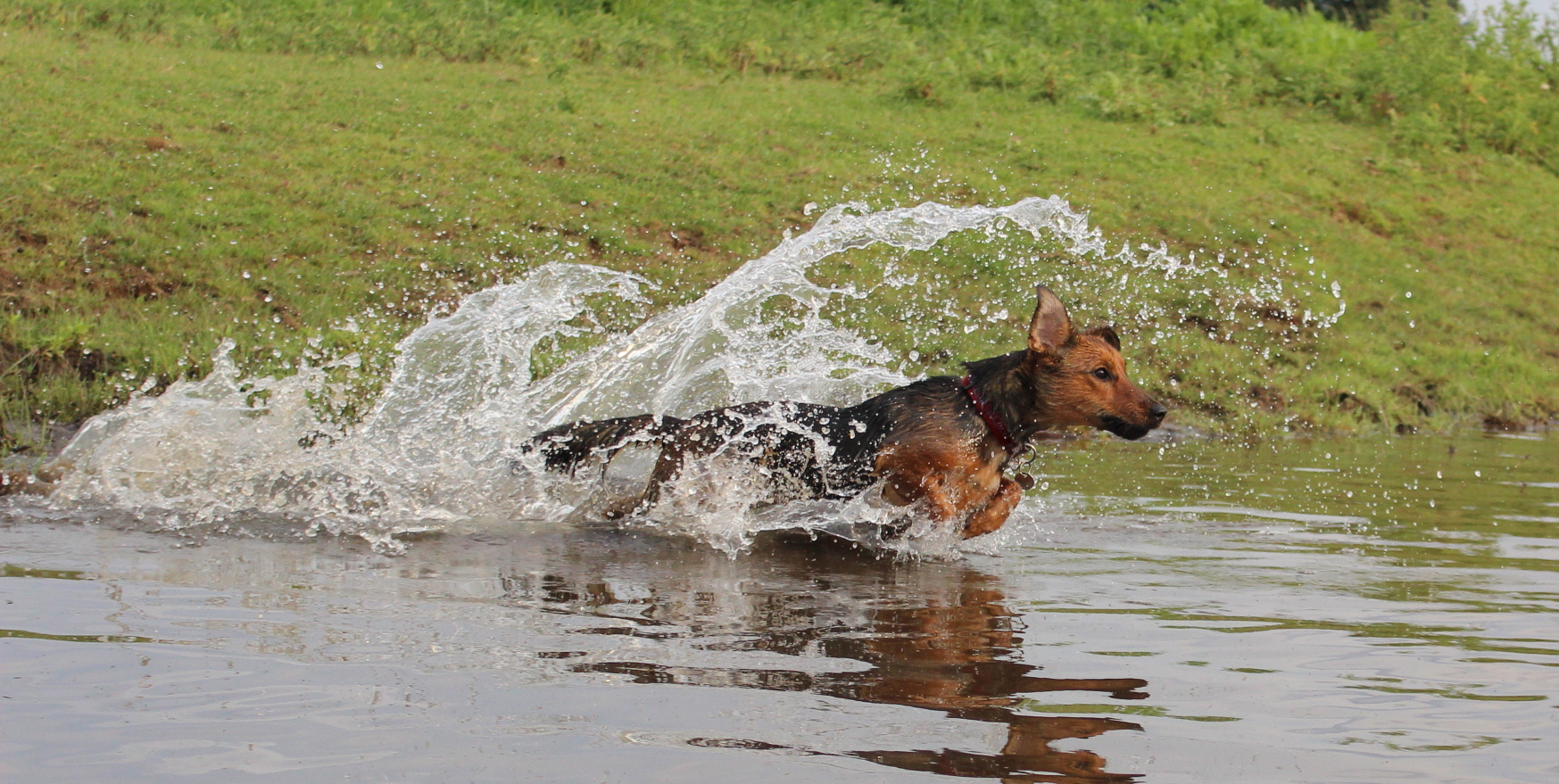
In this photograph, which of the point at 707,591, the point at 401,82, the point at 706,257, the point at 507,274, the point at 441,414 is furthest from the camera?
the point at 401,82

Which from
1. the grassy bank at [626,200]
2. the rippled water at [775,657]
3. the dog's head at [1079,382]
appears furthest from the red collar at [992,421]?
the grassy bank at [626,200]

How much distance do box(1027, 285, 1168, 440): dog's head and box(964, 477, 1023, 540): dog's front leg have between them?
1.39 ft

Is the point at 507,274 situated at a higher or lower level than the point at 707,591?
higher

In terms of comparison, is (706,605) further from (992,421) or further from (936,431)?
(992,421)

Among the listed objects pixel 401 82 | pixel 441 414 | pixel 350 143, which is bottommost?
pixel 441 414

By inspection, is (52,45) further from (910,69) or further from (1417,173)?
(1417,173)

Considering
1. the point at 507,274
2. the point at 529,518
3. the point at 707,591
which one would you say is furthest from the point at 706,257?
the point at 707,591

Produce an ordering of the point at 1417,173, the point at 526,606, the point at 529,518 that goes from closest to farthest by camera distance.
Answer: the point at 526,606
the point at 529,518
the point at 1417,173

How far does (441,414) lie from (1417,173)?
1509 cm

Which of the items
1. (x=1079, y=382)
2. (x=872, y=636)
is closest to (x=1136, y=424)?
(x=1079, y=382)

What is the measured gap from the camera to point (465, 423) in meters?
7.93

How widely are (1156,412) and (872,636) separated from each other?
238 centimetres

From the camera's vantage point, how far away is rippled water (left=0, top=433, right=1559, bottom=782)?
3432 mm

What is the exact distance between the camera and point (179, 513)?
22.0ft
